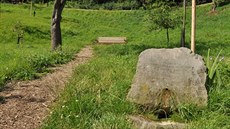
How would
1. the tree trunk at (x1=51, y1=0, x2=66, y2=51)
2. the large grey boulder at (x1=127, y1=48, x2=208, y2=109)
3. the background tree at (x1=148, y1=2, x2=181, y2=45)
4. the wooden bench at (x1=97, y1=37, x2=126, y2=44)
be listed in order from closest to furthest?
the large grey boulder at (x1=127, y1=48, x2=208, y2=109) < the tree trunk at (x1=51, y1=0, x2=66, y2=51) < the background tree at (x1=148, y1=2, x2=181, y2=45) < the wooden bench at (x1=97, y1=37, x2=126, y2=44)

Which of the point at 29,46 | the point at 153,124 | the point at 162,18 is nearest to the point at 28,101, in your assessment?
the point at 153,124

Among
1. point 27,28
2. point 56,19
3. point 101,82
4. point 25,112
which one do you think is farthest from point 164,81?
point 27,28

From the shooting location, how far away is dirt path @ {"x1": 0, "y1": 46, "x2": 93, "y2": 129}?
5.79 metres

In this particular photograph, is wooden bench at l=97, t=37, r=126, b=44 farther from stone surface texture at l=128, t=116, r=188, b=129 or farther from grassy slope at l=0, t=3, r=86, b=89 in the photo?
stone surface texture at l=128, t=116, r=188, b=129

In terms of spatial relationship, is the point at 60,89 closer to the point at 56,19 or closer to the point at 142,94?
the point at 142,94

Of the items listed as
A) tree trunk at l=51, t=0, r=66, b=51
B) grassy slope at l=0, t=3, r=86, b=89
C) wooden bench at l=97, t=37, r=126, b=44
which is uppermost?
tree trunk at l=51, t=0, r=66, b=51

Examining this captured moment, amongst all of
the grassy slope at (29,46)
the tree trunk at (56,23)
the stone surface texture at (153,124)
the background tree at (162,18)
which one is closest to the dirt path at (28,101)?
the grassy slope at (29,46)

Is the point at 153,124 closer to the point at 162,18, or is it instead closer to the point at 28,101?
the point at 28,101

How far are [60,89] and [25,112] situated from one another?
1.65m

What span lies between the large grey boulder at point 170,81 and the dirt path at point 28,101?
151 centimetres

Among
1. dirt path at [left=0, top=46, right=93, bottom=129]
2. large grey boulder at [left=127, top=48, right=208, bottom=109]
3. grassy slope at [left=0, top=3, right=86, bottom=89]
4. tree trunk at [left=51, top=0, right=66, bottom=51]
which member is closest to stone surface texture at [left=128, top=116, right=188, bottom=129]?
large grey boulder at [left=127, top=48, right=208, bottom=109]

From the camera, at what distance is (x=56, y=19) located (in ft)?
55.0

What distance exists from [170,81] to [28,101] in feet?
8.00

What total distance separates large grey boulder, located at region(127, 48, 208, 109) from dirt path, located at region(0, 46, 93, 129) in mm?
1505
